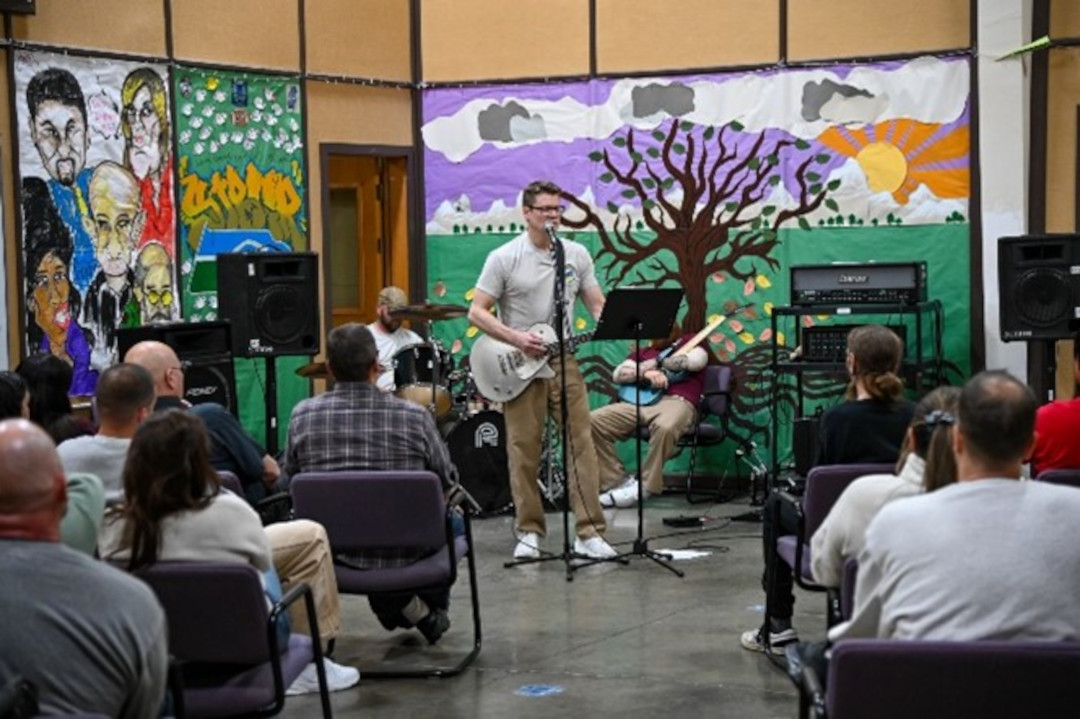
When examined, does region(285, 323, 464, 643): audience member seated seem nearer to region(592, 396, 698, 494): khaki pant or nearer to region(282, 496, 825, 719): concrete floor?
region(282, 496, 825, 719): concrete floor

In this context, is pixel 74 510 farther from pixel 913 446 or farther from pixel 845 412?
pixel 845 412

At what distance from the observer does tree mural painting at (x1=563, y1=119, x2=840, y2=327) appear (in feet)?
36.3

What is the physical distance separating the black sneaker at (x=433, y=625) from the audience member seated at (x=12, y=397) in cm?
185

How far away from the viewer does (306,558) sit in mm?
5637

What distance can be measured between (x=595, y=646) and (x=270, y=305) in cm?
315

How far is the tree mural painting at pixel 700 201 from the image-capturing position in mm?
11078

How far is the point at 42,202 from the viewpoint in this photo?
9414mm

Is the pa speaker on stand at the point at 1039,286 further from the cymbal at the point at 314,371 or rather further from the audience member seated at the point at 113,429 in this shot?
the audience member seated at the point at 113,429

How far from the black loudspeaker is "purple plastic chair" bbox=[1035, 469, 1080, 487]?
4.20 metres

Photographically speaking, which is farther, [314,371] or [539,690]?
[314,371]

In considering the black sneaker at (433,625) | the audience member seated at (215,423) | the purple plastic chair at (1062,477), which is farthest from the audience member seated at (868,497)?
the black sneaker at (433,625)

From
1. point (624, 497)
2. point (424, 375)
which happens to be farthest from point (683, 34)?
point (624, 497)

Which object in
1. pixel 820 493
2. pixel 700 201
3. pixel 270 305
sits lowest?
pixel 820 493

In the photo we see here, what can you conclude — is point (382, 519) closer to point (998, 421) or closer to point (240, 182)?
point (998, 421)
